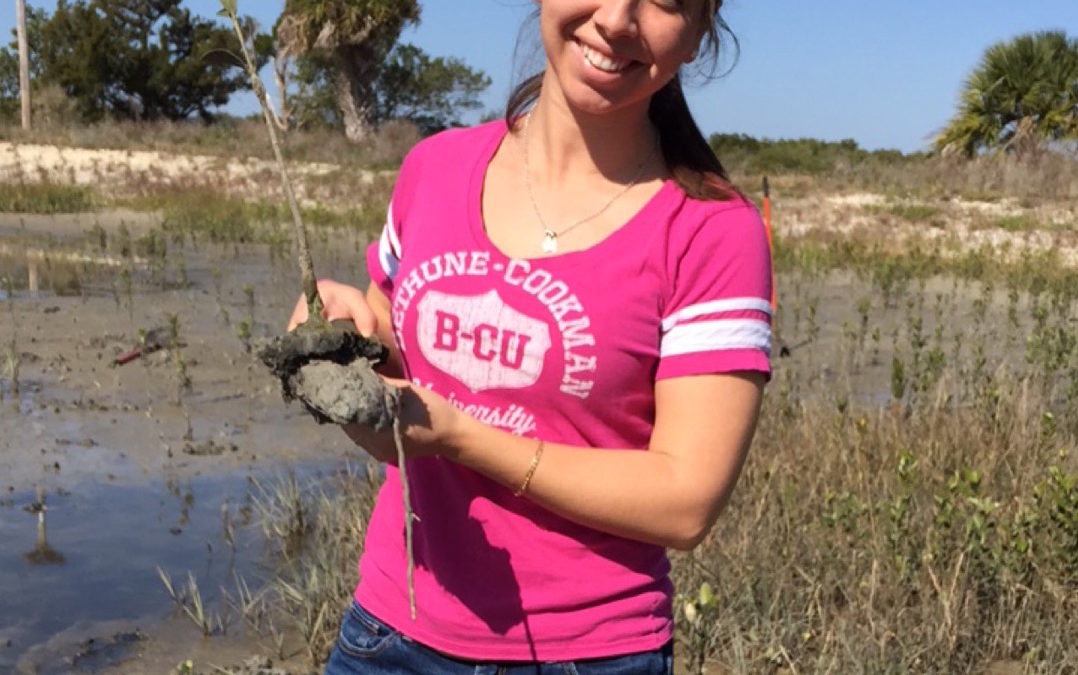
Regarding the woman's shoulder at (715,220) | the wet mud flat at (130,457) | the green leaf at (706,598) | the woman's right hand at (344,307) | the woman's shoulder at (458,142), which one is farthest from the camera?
the wet mud flat at (130,457)

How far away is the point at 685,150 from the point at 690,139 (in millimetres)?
23

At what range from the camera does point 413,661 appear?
5.27 feet

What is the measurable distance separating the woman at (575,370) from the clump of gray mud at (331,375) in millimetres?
70

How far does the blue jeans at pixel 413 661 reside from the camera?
1547 mm

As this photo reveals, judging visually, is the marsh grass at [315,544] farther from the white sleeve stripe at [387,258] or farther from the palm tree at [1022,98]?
the palm tree at [1022,98]

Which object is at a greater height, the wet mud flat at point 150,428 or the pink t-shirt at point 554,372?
the pink t-shirt at point 554,372

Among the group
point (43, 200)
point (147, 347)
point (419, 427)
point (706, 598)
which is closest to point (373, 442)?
point (419, 427)

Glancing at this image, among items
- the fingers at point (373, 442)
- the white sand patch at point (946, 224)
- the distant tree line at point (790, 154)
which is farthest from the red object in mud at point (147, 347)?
the distant tree line at point (790, 154)

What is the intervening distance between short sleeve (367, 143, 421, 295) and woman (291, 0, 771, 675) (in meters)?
0.08

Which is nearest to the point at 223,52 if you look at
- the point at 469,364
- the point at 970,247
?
the point at 469,364

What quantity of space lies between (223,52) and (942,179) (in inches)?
730

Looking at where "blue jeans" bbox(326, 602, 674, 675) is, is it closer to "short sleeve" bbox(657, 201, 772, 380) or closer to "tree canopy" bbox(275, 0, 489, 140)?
"short sleeve" bbox(657, 201, 772, 380)

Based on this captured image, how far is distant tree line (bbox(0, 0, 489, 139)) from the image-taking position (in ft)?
88.3

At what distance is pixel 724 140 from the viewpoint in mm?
30297
